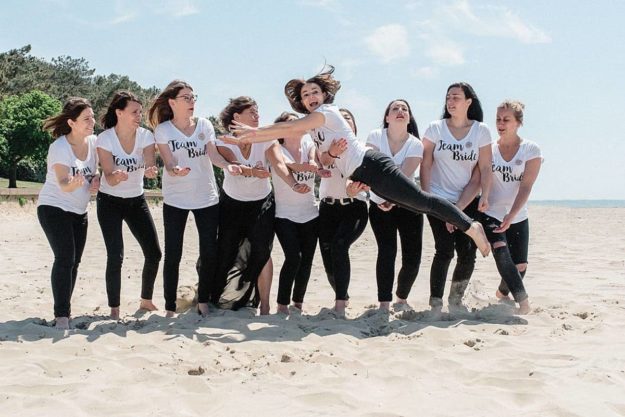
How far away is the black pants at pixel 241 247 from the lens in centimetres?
612

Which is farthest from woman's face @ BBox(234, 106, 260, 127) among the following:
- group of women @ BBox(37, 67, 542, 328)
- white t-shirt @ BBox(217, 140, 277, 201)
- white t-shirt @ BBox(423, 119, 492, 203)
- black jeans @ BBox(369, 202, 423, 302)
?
white t-shirt @ BBox(423, 119, 492, 203)

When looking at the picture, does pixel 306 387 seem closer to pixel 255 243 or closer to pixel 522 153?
pixel 255 243

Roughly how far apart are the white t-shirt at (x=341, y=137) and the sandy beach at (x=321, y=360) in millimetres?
1396

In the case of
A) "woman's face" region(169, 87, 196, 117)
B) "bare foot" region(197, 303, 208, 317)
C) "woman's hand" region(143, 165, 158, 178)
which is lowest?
"bare foot" region(197, 303, 208, 317)

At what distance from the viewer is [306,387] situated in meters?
3.86

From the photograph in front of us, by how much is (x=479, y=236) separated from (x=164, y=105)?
10.3 feet

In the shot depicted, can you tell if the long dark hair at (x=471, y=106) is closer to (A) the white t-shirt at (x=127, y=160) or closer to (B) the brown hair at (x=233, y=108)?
(B) the brown hair at (x=233, y=108)

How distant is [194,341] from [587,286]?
4986 mm

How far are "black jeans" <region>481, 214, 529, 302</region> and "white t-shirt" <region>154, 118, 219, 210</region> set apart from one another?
2.62m

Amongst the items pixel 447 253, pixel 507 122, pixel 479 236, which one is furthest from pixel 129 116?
pixel 507 122

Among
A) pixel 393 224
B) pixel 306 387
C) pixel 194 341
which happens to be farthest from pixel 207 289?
pixel 306 387

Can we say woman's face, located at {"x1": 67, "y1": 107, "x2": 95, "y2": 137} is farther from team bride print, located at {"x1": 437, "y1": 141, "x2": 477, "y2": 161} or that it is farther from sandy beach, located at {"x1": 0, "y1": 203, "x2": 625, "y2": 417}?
team bride print, located at {"x1": 437, "y1": 141, "x2": 477, "y2": 161}

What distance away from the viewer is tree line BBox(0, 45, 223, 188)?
161 feet

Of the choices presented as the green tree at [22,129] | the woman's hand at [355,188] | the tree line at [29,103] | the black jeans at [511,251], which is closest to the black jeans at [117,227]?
the woman's hand at [355,188]
